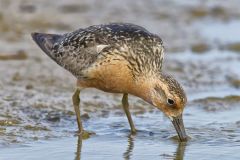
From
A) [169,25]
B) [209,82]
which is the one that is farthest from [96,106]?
[169,25]

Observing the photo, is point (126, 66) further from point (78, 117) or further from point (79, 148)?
point (79, 148)

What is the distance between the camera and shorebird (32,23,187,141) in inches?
371

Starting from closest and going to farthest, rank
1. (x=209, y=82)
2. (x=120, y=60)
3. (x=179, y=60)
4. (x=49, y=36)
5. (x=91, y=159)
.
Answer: (x=91, y=159) < (x=120, y=60) < (x=49, y=36) < (x=209, y=82) < (x=179, y=60)

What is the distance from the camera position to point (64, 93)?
11992 mm

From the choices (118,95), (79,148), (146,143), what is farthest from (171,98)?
(118,95)

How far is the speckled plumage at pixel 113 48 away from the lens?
31.7ft

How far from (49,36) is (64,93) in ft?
4.29

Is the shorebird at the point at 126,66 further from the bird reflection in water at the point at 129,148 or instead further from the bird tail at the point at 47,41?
the bird tail at the point at 47,41

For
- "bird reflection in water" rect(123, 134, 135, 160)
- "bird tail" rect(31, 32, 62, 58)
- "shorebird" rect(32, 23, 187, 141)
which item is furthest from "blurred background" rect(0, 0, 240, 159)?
"bird tail" rect(31, 32, 62, 58)

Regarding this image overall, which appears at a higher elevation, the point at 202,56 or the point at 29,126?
the point at 202,56

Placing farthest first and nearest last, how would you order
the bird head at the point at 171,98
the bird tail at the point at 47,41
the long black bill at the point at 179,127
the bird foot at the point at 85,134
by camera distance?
the bird tail at the point at 47,41 → the bird foot at the point at 85,134 → the long black bill at the point at 179,127 → the bird head at the point at 171,98

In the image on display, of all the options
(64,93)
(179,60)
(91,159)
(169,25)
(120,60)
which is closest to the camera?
(91,159)

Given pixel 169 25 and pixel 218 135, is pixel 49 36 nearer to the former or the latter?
pixel 218 135

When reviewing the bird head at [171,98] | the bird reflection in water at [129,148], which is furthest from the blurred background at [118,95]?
the bird head at [171,98]
